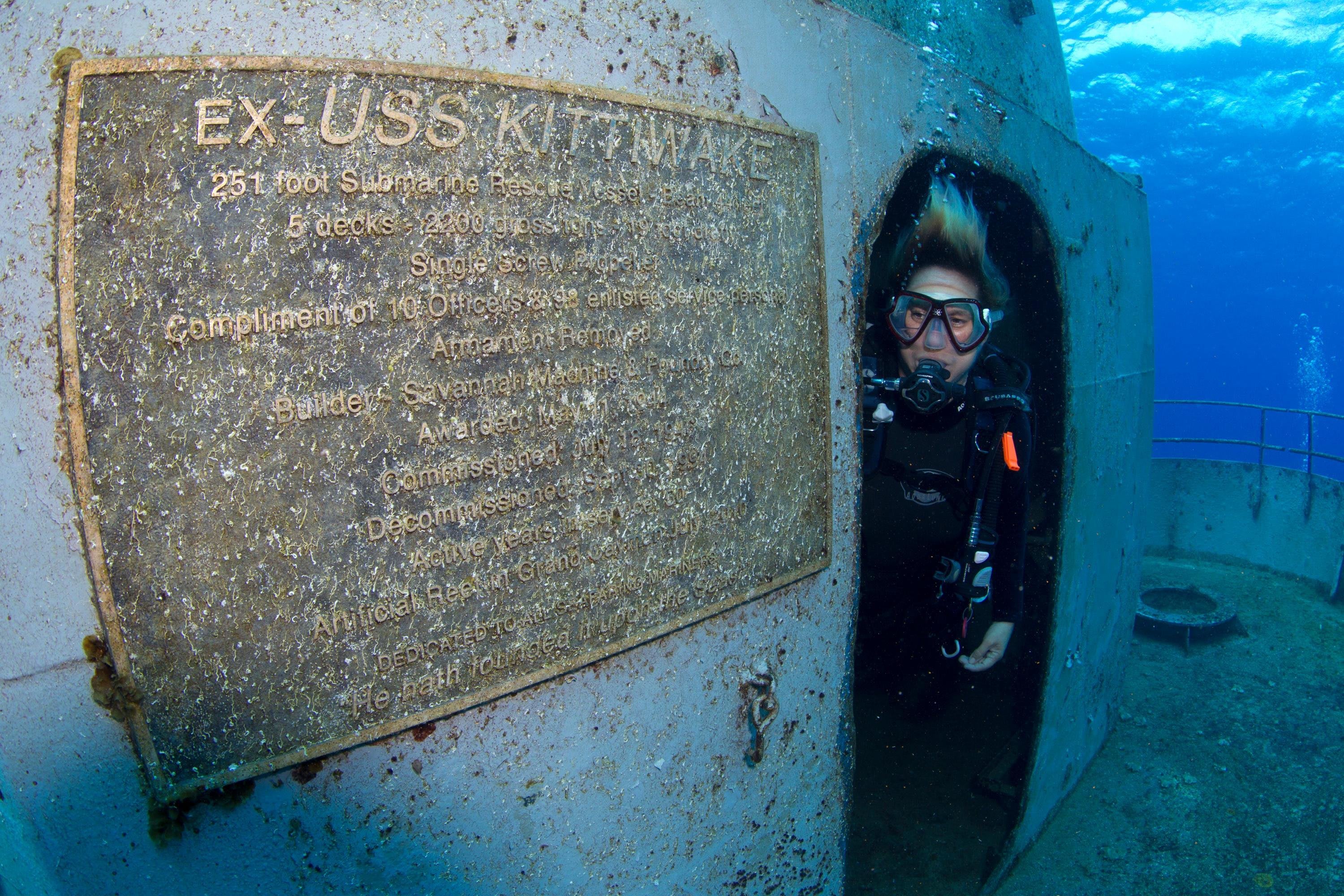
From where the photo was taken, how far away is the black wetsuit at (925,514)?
9.65 ft

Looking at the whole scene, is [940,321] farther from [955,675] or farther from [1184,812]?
[1184,812]

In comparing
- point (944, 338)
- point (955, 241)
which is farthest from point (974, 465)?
point (955, 241)

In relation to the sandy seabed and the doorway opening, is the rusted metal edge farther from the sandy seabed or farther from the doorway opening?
the sandy seabed

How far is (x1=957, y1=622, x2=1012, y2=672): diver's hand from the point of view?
9.62 ft

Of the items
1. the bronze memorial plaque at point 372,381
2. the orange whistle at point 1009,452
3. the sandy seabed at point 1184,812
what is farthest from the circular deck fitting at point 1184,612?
the bronze memorial plaque at point 372,381

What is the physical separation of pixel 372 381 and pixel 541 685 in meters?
0.81

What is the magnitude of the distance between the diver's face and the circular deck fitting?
411 cm

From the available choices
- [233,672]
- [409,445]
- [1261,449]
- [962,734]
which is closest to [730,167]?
[409,445]

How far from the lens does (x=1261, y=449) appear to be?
26.2 feet

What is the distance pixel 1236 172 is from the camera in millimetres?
47562

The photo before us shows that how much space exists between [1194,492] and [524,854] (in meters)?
10.0

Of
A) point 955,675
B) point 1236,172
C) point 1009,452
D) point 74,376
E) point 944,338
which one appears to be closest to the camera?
point 74,376

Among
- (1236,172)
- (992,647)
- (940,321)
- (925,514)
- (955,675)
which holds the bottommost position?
(955,675)

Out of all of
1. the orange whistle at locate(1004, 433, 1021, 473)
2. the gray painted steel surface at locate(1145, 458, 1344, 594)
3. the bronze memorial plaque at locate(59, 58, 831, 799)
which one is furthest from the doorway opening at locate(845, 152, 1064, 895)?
the gray painted steel surface at locate(1145, 458, 1344, 594)
